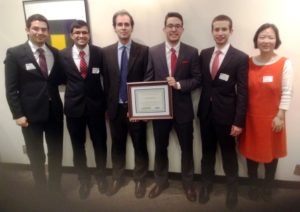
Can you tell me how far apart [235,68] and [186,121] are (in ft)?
1.89

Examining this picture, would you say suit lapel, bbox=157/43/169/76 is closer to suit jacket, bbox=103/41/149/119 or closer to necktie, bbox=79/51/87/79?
suit jacket, bbox=103/41/149/119

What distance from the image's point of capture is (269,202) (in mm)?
2203

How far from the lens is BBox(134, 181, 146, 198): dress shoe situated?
2363 mm

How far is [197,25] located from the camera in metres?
2.25

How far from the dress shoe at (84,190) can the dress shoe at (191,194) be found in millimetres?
896

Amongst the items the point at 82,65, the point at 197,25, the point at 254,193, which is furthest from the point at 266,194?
the point at 82,65

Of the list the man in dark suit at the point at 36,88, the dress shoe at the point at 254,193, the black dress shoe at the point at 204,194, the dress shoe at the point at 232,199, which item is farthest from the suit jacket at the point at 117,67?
the dress shoe at the point at 254,193

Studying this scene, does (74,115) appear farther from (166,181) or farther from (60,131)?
(166,181)

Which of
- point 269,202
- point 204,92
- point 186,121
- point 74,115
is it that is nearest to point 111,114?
point 74,115

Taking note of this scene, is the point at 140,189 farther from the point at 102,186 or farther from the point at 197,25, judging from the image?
the point at 197,25

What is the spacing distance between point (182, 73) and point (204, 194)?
1.07 meters

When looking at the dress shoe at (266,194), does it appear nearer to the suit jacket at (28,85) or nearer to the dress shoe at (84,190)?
the dress shoe at (84,190)

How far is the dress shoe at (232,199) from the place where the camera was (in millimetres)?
2172

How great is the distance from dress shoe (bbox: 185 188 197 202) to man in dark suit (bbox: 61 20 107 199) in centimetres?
89
